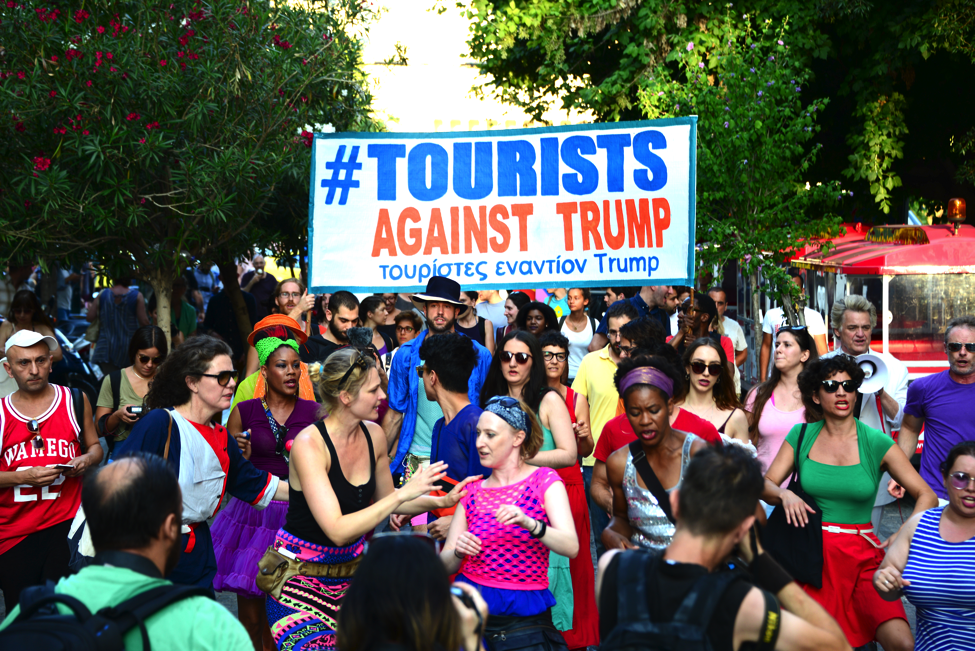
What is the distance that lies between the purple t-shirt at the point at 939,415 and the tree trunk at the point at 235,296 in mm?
8863

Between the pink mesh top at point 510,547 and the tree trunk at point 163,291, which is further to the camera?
the tree trunk at point 163,291

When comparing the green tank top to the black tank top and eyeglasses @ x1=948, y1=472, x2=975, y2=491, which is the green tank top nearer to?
eyeglasses @ x1=948, y1=472, x2=975, y2=491

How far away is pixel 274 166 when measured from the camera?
9906 millimetres

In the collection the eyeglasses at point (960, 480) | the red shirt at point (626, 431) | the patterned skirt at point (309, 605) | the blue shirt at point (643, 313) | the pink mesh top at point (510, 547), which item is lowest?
the patterned skirt at point (309, 605)

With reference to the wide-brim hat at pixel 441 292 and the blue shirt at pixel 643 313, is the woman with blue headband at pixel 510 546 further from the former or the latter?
the blue shirt at pixel 643 313

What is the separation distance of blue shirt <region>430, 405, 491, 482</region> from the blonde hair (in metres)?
0.77

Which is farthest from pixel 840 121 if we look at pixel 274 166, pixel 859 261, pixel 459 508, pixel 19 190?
pixel 459 508

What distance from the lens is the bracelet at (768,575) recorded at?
111 inches

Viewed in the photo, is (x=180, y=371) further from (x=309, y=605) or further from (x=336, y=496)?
(x=309, y=605)

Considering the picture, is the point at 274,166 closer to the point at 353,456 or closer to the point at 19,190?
the point at 19,190

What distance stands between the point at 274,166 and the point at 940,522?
7550mm

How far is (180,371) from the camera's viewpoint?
440cm

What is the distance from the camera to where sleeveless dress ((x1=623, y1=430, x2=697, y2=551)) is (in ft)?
13.5

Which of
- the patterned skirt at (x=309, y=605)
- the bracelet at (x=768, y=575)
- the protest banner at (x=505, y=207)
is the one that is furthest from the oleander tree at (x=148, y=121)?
the bracelet at (x=768, y=575)
